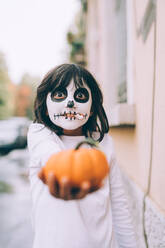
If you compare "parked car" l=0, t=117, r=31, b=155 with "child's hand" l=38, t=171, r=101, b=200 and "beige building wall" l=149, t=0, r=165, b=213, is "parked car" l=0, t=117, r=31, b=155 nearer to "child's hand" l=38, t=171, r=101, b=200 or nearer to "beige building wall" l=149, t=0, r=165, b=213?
"beige building wall" l=149, t=0, r=165, b=213

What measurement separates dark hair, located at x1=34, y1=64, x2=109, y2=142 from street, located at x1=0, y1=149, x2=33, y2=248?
79.1 inches

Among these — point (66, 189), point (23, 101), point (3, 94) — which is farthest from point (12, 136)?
point (23, 101)

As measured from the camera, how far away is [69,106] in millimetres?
1188

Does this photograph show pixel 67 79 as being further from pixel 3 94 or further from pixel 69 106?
pixel 3 94

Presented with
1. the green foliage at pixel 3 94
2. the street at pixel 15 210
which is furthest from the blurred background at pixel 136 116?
the green foliage at pixel 3 94

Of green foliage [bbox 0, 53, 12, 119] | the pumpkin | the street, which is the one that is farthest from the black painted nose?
green foliage [bbox 0, 53, 12, 119]

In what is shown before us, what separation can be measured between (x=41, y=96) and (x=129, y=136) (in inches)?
76.0

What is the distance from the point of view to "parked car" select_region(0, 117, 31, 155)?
34.3ft

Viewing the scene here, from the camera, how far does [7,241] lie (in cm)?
290

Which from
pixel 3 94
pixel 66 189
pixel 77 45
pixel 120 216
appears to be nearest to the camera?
pixel 66 189

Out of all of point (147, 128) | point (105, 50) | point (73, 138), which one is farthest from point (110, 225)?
point (105, 50)

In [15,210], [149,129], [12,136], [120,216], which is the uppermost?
[149,129]

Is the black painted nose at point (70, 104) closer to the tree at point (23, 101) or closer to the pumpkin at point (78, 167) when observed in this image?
the pumpkin at point (78, 167)

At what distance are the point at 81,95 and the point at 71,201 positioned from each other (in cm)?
50
